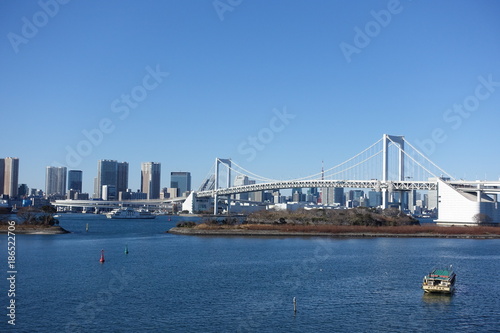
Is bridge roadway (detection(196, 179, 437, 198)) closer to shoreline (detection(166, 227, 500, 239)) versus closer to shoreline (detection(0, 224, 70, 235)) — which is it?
shoreline (detection(166, 227, 500, 239))

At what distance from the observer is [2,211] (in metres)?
37.5

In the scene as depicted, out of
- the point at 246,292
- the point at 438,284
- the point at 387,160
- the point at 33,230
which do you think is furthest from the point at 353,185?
the point at 246,292

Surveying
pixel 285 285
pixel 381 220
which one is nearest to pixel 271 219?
pixel 381 220

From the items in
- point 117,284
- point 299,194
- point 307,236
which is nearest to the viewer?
point 117,284

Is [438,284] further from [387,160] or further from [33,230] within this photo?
[387,160]

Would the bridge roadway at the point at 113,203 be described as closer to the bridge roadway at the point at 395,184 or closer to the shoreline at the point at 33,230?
the bridge roadway at the point at 395,184

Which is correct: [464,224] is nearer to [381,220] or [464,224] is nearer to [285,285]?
[381,220]

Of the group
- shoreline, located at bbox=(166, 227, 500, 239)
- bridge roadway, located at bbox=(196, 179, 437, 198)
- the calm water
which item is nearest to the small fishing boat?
the calm water

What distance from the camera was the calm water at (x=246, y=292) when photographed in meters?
8.99

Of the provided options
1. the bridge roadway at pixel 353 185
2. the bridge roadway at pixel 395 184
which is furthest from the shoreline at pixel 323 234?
the bridge roadway at pixel 353 185

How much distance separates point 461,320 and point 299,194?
85436 mm

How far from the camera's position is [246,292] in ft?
37.4

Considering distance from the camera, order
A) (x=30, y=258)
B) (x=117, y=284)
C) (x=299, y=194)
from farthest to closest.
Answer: (x=299, y=194), (x=30, y=258), (x=117, y=284)

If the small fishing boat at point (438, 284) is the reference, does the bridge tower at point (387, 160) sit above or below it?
above
